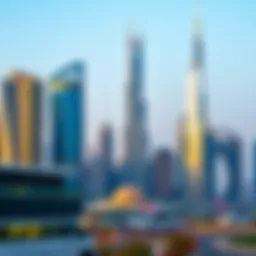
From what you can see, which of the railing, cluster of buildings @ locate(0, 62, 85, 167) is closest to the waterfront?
the railing

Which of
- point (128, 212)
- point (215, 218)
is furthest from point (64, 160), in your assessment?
point (215, 218)

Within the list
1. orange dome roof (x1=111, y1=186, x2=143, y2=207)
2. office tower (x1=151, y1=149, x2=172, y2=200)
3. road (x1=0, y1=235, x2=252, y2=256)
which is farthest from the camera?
office tower (x1=151, y1=149, x2=172, y2=200)

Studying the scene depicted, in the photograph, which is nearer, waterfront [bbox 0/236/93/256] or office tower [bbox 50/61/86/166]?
waterfront [bbox 0/236/93/256]

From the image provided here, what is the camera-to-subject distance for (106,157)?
13.8 metres

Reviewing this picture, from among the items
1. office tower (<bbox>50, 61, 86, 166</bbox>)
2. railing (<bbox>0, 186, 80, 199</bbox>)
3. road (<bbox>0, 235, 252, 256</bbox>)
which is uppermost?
office tower (<bbox>50, 61, 86, 166</bbox>)

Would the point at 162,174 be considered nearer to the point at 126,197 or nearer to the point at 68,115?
the point at 126,197

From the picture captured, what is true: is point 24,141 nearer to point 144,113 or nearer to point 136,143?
point 136,143

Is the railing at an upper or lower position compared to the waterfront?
upper

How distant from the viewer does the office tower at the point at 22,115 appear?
9602 millimetres

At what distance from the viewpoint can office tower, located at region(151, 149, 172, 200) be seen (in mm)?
13766

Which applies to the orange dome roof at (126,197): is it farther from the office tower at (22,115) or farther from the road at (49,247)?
the road at (49,247)

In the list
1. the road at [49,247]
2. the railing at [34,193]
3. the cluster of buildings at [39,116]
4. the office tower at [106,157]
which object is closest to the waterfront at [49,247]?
the road at [49,247]

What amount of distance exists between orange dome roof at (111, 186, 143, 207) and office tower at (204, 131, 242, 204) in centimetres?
250

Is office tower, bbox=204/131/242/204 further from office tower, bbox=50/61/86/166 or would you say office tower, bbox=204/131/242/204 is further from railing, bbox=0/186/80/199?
railing, bbox=0/186/80/199
